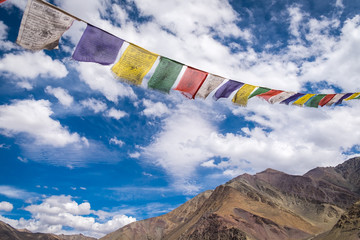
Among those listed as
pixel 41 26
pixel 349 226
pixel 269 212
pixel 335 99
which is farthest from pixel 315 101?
pixel 269 212

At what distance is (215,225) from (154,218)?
196ft

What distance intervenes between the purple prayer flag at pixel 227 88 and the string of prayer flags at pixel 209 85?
19.1 inches

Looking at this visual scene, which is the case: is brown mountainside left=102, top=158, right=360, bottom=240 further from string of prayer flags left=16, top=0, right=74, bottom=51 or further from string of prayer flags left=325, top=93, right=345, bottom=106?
string of prayer flags left=16, top=0, right=74, bottom=51

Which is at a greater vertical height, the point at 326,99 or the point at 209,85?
the point at 326,99

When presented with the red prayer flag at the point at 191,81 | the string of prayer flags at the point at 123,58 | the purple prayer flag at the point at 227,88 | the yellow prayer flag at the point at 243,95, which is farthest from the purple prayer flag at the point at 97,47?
the yellow prayer flag at the point at 243,95

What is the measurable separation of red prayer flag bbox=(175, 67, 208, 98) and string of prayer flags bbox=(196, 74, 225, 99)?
0.44 feet

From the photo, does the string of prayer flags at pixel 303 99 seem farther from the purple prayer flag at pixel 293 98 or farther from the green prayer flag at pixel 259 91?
the green prayer flag at pixel 259 91

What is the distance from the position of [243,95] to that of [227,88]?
34.2 inches

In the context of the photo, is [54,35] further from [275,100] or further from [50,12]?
[275,100]

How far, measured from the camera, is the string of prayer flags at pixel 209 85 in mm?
7914

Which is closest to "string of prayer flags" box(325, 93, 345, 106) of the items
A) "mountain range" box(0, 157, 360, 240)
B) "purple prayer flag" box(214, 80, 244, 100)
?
"purple prayer flag" box(214, 80, 244, 100)

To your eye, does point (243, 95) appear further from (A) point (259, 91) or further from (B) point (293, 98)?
(B) point (293, 98)

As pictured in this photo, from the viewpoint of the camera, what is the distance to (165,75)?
23.4 ft

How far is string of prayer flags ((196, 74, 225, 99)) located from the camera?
791 centimetres
